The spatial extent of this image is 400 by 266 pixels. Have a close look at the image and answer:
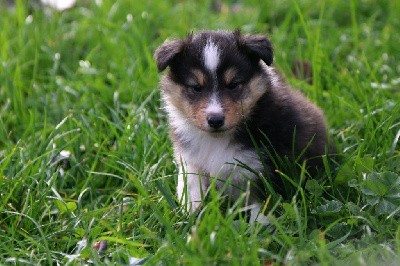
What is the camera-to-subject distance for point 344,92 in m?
6.61

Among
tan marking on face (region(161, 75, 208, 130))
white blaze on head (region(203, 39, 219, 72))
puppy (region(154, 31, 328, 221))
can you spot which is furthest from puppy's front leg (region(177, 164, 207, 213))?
white blaze on head (region(203, 39, 219, 72))

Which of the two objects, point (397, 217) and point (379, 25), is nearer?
point (397, 217)

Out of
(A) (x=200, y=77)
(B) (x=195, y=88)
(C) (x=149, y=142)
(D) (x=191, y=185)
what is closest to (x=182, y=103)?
(B) (x=195, y=88)

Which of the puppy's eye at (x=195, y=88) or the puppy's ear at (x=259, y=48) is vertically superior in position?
the puppy's ear at (x=259, y=48)

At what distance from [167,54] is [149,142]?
92 cm

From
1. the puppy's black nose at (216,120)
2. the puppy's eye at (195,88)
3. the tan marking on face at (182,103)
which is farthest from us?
the puppy's eye at (195,88)

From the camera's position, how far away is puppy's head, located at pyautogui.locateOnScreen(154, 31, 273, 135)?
5.15m

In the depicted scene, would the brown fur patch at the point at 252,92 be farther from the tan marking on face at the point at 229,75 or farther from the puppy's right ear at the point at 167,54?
the puppy's right ear at the point at 167,54

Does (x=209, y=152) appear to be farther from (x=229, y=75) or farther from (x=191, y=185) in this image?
(x=229, y=75)

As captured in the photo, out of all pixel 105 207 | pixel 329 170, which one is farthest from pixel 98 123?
pixel 329 170

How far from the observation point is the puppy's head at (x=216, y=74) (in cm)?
515

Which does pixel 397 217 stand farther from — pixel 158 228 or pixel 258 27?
pixel 258 27

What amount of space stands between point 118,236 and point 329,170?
1421 mm

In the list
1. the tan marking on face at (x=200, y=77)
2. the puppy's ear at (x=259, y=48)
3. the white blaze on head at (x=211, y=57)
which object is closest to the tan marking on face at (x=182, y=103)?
the tan marking on face at (x=200, y=77)
